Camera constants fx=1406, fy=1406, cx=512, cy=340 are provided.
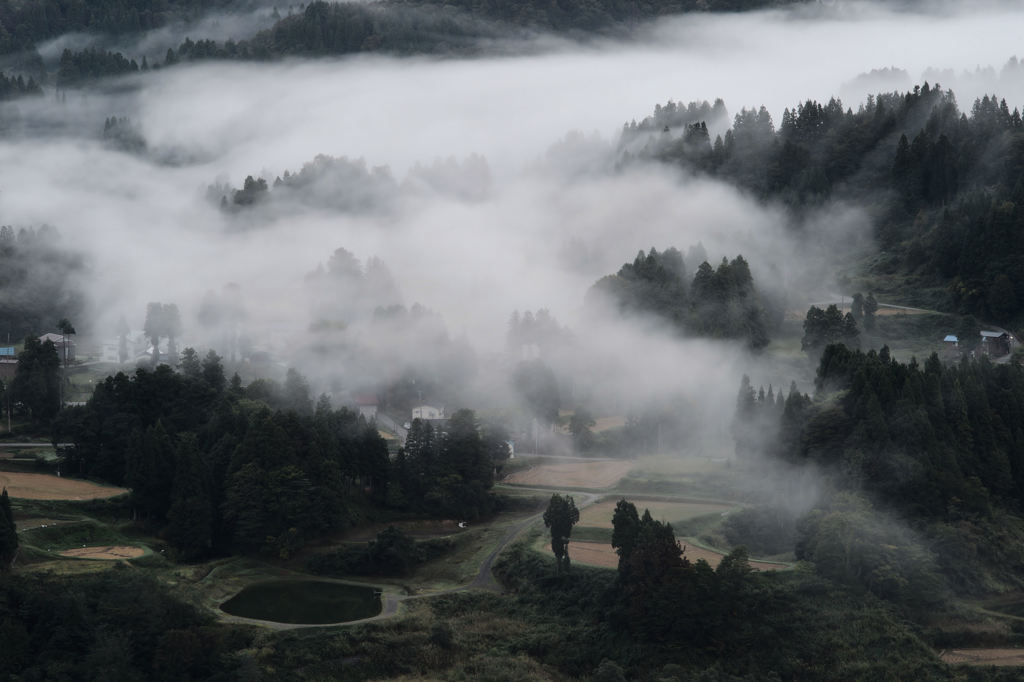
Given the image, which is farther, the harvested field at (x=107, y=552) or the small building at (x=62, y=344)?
the small building at (x=62, y=344)

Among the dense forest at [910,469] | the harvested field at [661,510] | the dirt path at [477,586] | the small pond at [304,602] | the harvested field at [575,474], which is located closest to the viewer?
the dirt path at [477,586]

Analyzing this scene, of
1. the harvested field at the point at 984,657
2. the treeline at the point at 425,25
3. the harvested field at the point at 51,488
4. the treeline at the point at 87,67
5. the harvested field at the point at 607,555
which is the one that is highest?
the treeline at the point at 425,25

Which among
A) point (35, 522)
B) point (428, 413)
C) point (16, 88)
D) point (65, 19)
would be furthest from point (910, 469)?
point (65, 19)

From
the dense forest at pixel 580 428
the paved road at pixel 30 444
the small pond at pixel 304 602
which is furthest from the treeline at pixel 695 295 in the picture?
the paved road at pixel 30 444

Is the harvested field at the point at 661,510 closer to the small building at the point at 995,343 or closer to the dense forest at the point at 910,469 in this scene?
the dense forest at the point at 910,469

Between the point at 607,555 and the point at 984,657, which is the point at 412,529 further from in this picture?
the point at 984,657

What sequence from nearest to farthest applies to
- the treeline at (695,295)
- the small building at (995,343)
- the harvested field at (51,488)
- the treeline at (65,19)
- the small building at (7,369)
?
the harvested field at (51,488) < the small building at (995,343) < the treeline at (695,295) < the small building at (7,369) < the treeline at (65,19)
